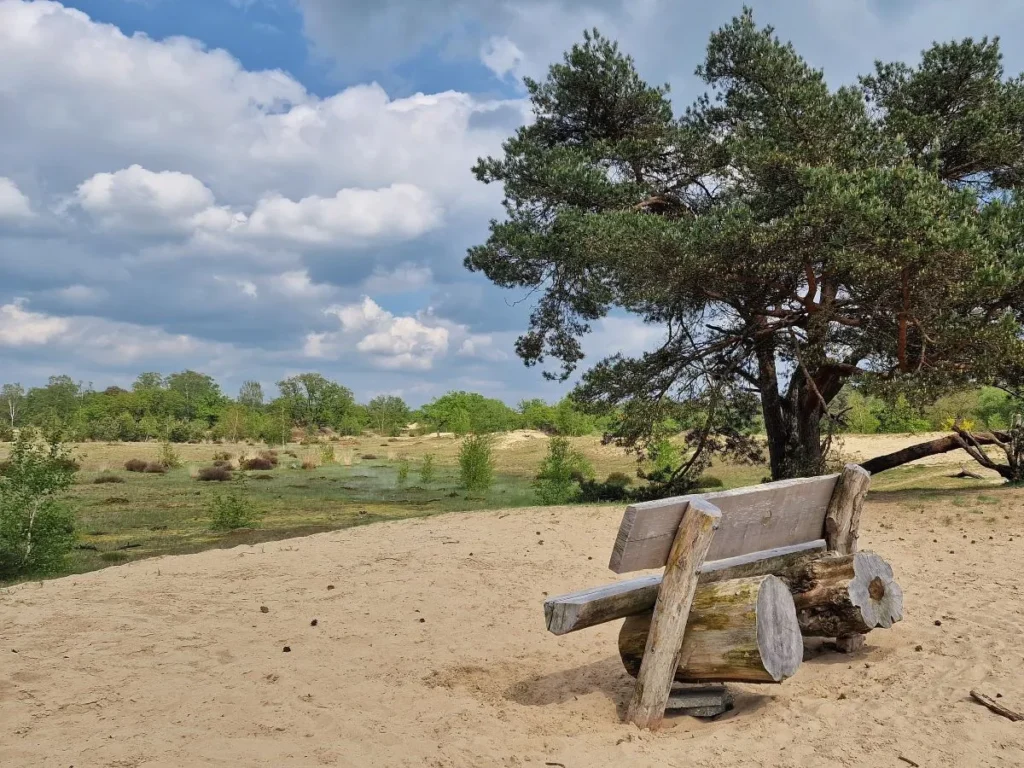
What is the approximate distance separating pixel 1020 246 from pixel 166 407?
331 feet

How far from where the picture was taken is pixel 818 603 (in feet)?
17.7

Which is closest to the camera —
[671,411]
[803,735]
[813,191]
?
[803,735]

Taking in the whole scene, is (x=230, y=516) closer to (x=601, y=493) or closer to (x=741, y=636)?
(x=601, y=493)

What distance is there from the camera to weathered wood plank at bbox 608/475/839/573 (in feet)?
15.1

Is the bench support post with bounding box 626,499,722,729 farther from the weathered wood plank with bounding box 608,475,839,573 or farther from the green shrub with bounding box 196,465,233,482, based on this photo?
the green shrub with bounding box 196,465,233,482

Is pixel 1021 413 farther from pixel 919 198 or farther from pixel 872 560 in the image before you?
pixel 872 560

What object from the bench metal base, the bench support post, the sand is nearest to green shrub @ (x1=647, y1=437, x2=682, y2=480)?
the sand

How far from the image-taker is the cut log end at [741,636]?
15.0ft

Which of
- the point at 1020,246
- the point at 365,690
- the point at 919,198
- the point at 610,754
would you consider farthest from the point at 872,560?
the point at 1020,246

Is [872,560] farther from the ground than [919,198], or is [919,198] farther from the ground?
[919,198]

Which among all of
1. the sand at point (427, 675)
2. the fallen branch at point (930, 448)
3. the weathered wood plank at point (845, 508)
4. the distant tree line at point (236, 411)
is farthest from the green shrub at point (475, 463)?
the distant tree line at point (236, 411)

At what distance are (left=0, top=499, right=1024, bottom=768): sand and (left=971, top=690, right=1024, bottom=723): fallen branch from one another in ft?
0.18

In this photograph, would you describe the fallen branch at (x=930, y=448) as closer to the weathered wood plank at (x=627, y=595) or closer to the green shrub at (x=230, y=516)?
the weathered wood plank at (x=627, y=595)

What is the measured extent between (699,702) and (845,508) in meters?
1.91
